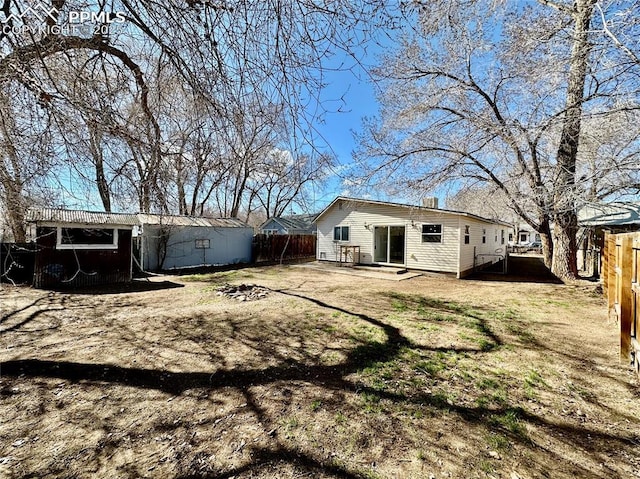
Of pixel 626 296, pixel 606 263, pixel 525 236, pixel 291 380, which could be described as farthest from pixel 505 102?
pixel 525 236

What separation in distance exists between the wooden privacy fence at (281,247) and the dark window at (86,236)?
8320 millimetres

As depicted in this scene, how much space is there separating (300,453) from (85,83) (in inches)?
138

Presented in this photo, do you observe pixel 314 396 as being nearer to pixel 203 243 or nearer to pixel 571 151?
pixel 571 151

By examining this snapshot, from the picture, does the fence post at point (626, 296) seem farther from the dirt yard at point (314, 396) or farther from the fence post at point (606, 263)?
the fence post at point (606, 263)

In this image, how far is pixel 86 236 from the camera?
844 cm

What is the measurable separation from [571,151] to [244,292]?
906 centimetres

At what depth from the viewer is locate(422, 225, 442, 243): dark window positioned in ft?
37.4

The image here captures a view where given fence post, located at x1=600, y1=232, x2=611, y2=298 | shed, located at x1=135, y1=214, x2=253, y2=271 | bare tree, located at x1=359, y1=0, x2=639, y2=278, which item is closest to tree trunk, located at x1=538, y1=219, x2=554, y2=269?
bare tree, located at x1=359, y1=0, x2=639, y2=278

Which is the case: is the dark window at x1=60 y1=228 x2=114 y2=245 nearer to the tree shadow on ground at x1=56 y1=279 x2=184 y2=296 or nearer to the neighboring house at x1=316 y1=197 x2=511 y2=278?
the tree shadow on ground at x1=56 y1=279 x2=184 y2=296

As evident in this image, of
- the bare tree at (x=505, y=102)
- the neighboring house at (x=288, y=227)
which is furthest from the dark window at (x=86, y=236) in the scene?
the neighboring house at (x=288, y=227)

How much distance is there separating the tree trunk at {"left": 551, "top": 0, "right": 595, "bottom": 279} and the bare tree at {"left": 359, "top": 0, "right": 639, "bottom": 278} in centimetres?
3

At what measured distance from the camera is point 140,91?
8.91 ft

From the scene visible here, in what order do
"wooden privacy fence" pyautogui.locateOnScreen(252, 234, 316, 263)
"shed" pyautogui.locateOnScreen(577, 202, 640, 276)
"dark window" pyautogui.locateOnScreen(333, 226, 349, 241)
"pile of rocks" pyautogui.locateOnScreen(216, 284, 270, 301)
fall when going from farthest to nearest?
"wooden privacy fence" pyautogui.locateOnScreen(252, 234, 316, 263), "dark window" pyautogui.locateOnScreen(333, 226, 349, 241), "shed" pyautogui.locateOnScreen(577, 202, 640, 276), "pile of rocks" pyautogui.locateOnScreen(216, 284, 270, 301)

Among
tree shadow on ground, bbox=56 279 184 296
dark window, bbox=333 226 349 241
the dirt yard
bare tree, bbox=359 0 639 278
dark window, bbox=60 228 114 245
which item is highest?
bare tree, bbox=359 0 639 278
